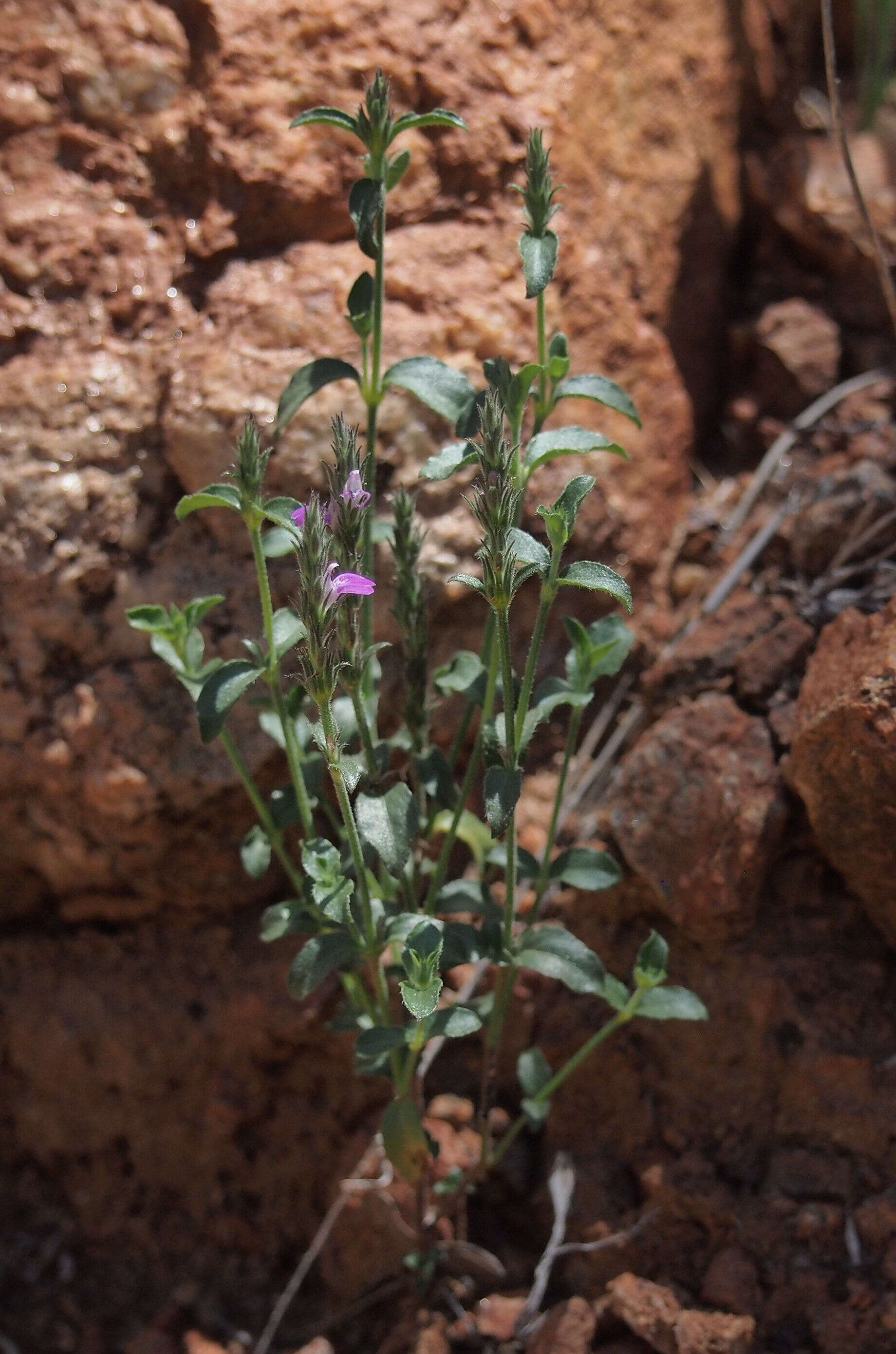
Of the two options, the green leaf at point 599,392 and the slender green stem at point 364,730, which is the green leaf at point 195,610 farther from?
the green leaf at point 599,392

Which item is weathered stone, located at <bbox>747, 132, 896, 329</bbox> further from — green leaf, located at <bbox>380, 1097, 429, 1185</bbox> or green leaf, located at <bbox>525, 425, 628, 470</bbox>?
green leaf, located at <bbox>380, 1097, 429, 1185</bbox>

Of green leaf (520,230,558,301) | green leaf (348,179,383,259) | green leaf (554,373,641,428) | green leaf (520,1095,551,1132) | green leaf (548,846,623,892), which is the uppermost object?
green leaf (348,179,383,259)

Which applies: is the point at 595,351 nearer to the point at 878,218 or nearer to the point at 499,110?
the point at 499,110

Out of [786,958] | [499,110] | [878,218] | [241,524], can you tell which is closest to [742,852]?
[786,958]

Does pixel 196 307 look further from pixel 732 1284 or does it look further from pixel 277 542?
pixel 732 1284

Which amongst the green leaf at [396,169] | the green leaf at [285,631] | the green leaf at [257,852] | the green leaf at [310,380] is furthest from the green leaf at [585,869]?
the green leaf at [396,169]

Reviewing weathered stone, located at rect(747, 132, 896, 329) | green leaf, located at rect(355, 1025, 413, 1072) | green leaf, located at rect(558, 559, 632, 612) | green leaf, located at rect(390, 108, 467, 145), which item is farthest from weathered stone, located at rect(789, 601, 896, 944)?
weathered stone, located at rect(747, 132, 896, 329)
